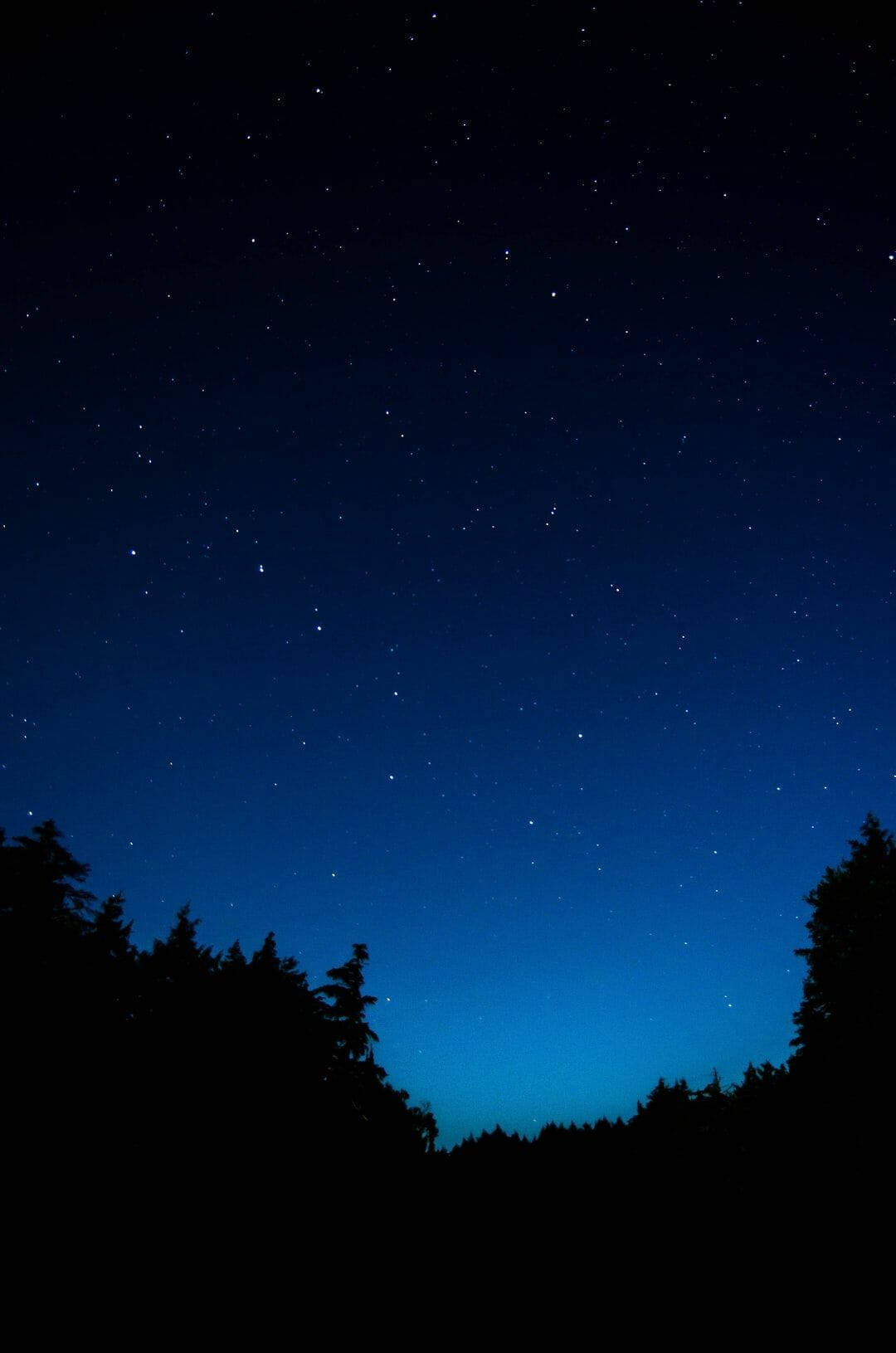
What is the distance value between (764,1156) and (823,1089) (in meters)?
5.14

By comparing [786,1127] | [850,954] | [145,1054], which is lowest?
[786,1127]

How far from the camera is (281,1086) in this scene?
52.6 ft

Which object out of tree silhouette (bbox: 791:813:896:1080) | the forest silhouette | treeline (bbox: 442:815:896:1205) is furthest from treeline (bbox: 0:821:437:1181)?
tree silhouette (bbox: 791:813:896:1080)

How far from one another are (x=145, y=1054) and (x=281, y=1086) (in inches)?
128

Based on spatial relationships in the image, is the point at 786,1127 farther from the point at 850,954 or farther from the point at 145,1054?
the point at 145,1054

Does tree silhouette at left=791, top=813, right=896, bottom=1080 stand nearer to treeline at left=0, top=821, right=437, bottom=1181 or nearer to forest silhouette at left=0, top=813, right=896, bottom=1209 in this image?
forest silhouette at left=0, top=813, right=896, bottom=1209

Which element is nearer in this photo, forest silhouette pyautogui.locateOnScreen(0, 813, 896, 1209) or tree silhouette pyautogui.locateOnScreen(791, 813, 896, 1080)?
forest silhouette pyautogui.locateOnScreen(0, 813, 896, 1209)

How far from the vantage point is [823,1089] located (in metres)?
14.9

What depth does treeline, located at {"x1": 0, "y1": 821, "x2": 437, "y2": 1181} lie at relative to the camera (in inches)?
493

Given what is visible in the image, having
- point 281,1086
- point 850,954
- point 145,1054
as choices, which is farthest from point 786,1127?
point 145,1054

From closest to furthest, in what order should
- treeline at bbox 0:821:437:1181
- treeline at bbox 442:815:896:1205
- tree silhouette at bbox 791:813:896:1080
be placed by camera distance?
treeline at bbox 442:815:896:1205
treeline at bbox 0:821:437:1181
tree silhouette at bbox 791:813:896:1080

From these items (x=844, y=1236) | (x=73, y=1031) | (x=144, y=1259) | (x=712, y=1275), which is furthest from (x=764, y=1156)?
(x=73, y=1031)

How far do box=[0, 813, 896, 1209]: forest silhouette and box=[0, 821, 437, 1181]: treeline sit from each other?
1.8 inches

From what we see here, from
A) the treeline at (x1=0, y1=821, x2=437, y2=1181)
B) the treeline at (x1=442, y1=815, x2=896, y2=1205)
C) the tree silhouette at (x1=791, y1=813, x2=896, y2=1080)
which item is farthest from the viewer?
the tree silhouette at (x1=791, y1=813, x2=896, y2=1080)
